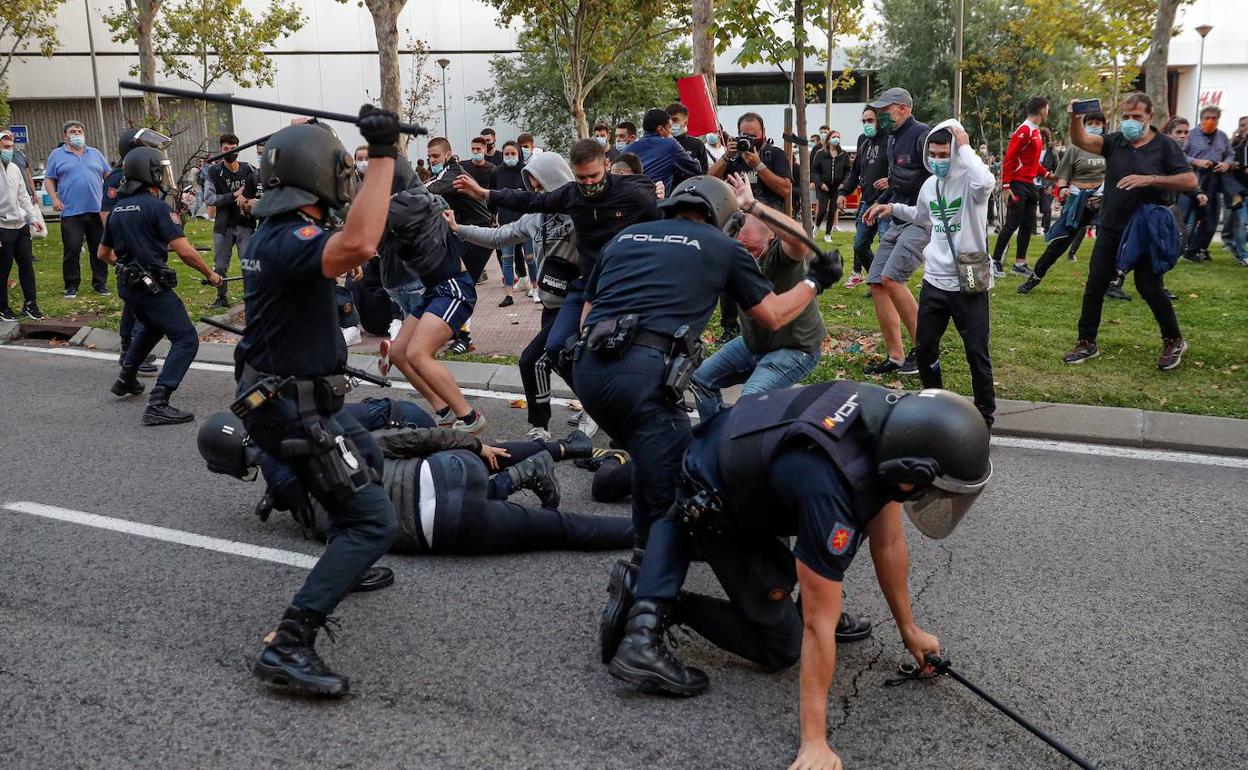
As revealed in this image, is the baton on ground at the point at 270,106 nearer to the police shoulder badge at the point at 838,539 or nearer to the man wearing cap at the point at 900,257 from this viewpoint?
the police shoulder badge at the point at 838,539

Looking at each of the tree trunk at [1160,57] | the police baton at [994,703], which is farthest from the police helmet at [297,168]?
the tree trunk at [1160,57]

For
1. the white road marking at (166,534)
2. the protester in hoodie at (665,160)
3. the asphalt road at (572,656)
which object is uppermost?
the protester in hoodie at (665,160)

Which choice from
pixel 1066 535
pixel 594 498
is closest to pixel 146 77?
pixel 594 498

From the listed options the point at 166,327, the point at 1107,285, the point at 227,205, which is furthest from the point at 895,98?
the point at 227,205

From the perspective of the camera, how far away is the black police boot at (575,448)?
18.9 ft

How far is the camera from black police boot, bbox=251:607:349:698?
138 inches

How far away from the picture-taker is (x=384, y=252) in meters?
7.44

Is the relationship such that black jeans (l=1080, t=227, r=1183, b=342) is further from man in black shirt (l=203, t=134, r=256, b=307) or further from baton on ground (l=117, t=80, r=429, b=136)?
man in black shirt (l=203, t=134, r=256, b=307)

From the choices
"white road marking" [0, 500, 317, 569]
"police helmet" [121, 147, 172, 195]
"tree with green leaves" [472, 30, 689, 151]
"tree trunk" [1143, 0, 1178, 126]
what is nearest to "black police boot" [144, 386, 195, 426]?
"police helmet" [121, 147, 172, 195]

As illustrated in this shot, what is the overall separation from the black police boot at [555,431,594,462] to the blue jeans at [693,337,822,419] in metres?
0.67

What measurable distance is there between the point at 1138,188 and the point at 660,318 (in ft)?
16.7

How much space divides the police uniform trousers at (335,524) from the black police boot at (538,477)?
132 cm

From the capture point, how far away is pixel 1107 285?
7707 mm

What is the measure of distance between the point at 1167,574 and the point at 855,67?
40.9 metres
